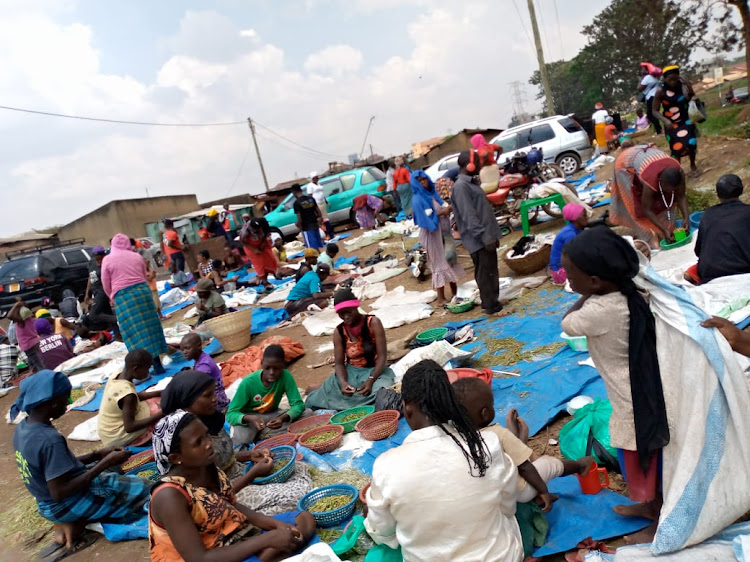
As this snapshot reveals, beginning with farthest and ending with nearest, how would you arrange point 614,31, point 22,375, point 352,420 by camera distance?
point 614,31 < point 22,375 < point 352,420

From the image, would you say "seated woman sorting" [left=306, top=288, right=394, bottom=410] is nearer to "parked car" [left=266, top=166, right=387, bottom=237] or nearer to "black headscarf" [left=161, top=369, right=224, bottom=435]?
"black headscarf" [left=161, top=369, right=224, bottom=435]

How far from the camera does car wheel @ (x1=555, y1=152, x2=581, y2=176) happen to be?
13008 mm

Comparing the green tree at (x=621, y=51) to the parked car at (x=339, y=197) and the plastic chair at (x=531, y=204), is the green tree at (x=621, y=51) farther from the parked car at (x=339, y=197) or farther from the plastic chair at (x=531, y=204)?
the plastic chair at (x=531, y=204)

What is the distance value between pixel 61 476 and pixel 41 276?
11.7m

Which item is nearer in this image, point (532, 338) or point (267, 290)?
point (532, 338)

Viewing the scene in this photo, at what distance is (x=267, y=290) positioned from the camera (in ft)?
36.7

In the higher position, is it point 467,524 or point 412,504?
point 412,504

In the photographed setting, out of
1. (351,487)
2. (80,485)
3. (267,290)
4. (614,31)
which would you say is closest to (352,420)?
(351,487)

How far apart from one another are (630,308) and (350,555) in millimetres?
1814

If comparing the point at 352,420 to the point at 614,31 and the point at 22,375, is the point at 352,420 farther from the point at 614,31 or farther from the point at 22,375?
the point at 614,31

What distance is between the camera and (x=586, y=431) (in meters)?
3.00

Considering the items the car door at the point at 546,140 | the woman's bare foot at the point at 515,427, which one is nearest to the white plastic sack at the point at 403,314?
the woman's bare foot at the point at 515,427

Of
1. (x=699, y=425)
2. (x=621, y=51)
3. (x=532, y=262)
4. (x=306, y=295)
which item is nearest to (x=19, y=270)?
(x=306, y=295)

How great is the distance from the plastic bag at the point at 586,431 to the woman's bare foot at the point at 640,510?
38 cm
